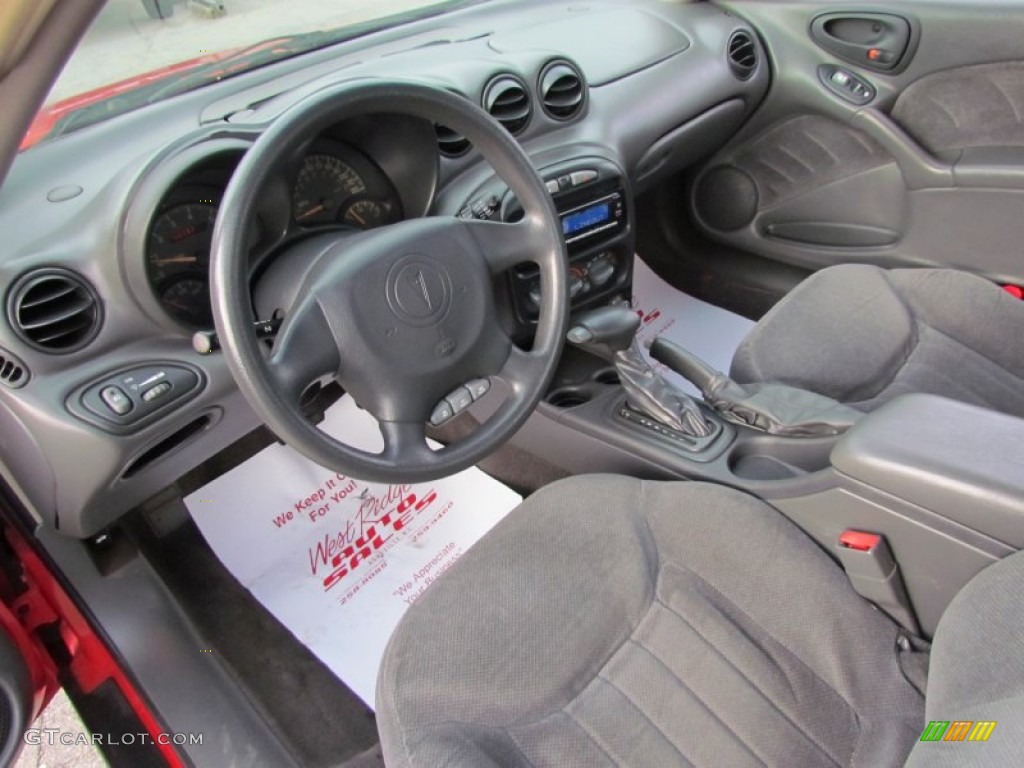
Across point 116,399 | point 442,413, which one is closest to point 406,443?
point 442,413

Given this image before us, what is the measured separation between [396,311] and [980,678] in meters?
0.70

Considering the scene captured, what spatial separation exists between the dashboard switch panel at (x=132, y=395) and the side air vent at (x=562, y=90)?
854 millimetres

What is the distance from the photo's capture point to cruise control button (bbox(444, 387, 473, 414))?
1043 mm

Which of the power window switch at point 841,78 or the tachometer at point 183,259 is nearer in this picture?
the tachometer at point 183,259

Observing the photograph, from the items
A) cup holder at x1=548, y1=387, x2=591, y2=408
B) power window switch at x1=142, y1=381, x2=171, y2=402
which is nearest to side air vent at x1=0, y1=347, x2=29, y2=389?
power window switch at x1=142, y1=381, x2=171, y2=402

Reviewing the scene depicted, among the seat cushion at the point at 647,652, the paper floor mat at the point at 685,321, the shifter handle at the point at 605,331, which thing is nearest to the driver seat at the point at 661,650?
the seat cushion at the point at 647,652

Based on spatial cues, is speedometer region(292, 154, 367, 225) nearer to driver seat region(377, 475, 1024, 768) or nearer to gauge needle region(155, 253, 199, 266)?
gauge needle region(155, 253, 199, 266)

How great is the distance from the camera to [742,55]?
77.9 inches

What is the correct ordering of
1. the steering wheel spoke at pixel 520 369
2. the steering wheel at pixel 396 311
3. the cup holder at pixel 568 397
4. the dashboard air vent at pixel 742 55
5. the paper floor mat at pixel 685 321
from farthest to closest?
1. the paper floor mat at pixel 685 321
2. the dashboard air vent at pixel 742 55
3. the cup holder at pixel 568 397
4. the steering wheel spoke at pixel 520 369
5. the steering wheel at pixel 396 311

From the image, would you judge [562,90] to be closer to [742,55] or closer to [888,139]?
[742,55]

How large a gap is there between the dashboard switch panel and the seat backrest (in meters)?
0.98

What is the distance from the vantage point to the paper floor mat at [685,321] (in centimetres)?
219

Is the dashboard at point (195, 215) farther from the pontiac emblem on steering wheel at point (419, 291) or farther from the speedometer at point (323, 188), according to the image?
the pontiac emblem on steering wheel at point (419, 291)

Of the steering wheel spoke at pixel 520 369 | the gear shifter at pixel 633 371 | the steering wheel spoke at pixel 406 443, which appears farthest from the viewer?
the gear shifter at pixel 633 371
